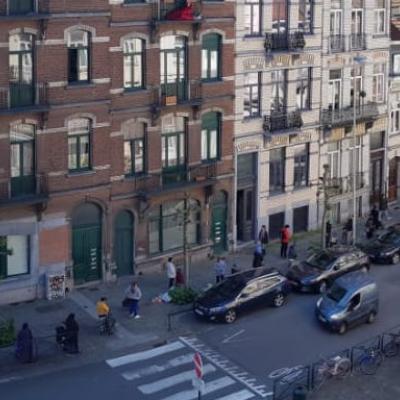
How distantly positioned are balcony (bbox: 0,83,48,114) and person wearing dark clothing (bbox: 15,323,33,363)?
910cm

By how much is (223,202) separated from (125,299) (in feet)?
32.3

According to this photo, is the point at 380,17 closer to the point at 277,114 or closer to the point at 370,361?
the point at 277,114

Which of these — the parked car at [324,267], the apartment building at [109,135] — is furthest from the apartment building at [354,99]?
the apartment building at [109,135]

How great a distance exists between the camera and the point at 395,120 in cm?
5772

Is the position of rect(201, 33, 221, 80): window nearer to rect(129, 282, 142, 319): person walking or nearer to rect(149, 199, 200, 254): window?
rect(149, 199, 200, 254): window

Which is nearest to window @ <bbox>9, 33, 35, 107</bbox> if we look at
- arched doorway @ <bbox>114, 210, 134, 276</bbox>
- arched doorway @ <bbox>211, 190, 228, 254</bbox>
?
arched doorway @ <bbox>114, 210, 134, 276</bbox>

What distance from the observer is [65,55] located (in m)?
39.5

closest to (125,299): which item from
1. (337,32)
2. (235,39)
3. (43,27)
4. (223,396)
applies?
(223,396)

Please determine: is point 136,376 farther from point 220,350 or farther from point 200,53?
point 200,53

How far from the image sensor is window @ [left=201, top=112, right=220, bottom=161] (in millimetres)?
45719

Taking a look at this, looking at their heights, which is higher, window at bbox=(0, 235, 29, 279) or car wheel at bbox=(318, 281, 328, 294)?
window at bbox=(0, 235, 29, 279)

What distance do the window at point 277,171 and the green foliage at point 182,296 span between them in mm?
11245

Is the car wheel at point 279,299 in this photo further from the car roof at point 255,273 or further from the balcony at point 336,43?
the balcony at point 336,43

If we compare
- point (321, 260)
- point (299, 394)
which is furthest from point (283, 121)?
point (299, 394)
